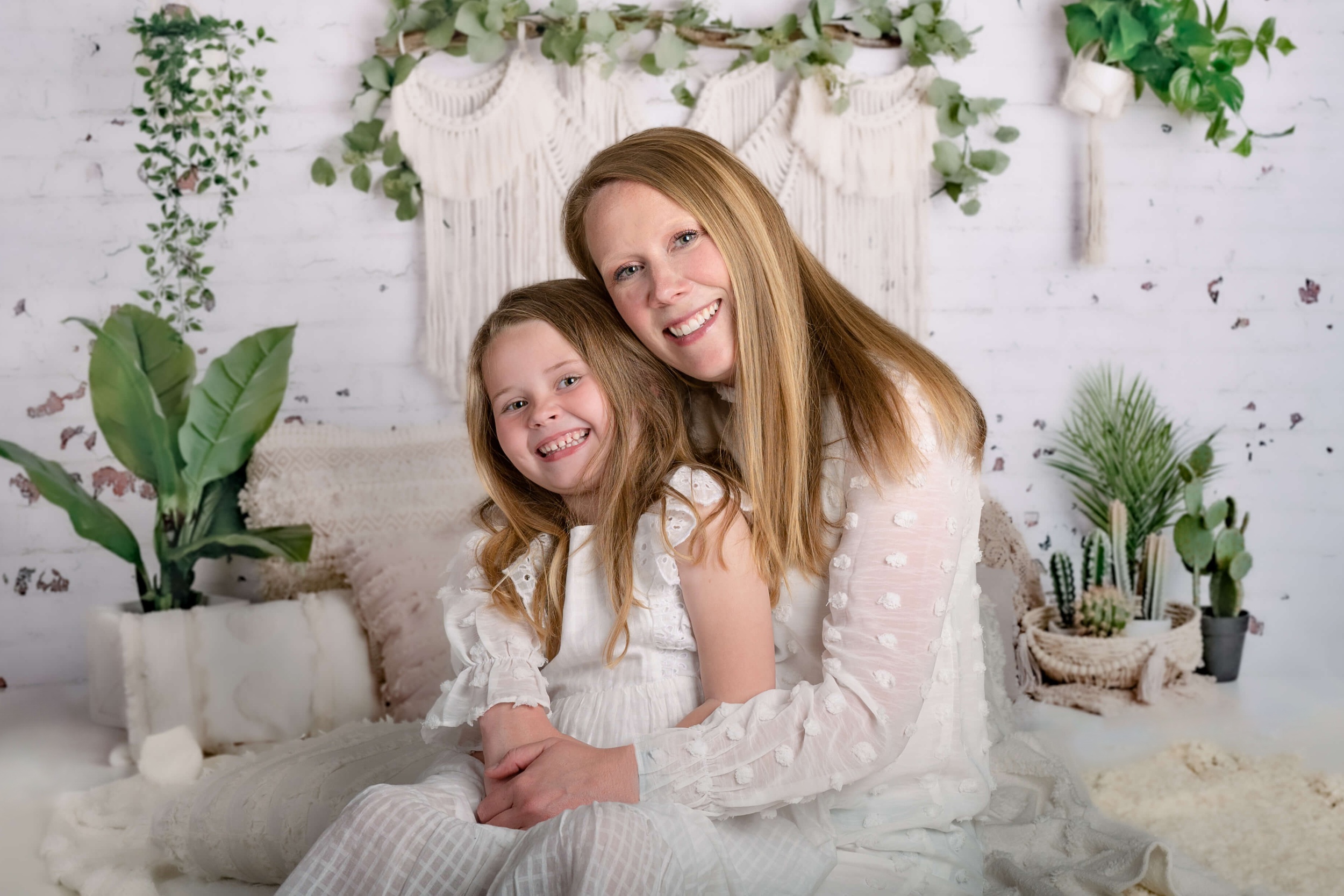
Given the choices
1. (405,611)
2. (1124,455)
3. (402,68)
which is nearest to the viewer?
(405,611)

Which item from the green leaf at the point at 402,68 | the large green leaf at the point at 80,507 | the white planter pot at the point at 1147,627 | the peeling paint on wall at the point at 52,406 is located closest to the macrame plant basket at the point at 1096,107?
the white planter pot at the point at 1147,627

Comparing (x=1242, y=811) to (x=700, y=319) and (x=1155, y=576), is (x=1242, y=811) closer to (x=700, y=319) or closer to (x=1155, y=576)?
(x=1155, y=576)

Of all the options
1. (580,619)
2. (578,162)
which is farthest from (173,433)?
(580,619)

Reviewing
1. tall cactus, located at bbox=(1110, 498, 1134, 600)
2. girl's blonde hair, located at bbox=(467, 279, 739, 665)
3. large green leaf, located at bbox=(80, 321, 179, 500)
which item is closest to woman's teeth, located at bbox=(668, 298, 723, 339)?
girl's blonde hair, located at bbox=(467, 279, 739, 665)

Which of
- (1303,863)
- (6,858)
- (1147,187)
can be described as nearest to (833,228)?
(1147,187)

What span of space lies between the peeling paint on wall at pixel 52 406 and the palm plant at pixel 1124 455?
96.1 inches

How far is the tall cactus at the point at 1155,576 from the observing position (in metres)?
2.46

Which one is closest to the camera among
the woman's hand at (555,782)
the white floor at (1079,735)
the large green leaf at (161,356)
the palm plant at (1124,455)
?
the woman's hand at (555,782)

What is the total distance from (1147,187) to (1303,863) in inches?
71.9

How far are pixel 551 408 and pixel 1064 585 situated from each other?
158 centimetres

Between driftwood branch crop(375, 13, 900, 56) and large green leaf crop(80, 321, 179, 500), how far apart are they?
913 mm

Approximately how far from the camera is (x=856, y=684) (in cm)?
112

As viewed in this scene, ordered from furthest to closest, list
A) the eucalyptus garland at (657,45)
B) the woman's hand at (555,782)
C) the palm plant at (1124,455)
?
the palm plant at (1124,455), the eucalyptus garland at (657,45), the woman's hand at (555,782)

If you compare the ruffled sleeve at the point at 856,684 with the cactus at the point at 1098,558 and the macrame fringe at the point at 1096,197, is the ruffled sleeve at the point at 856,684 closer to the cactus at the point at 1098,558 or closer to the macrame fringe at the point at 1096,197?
the cactus at the point at 1098,558
